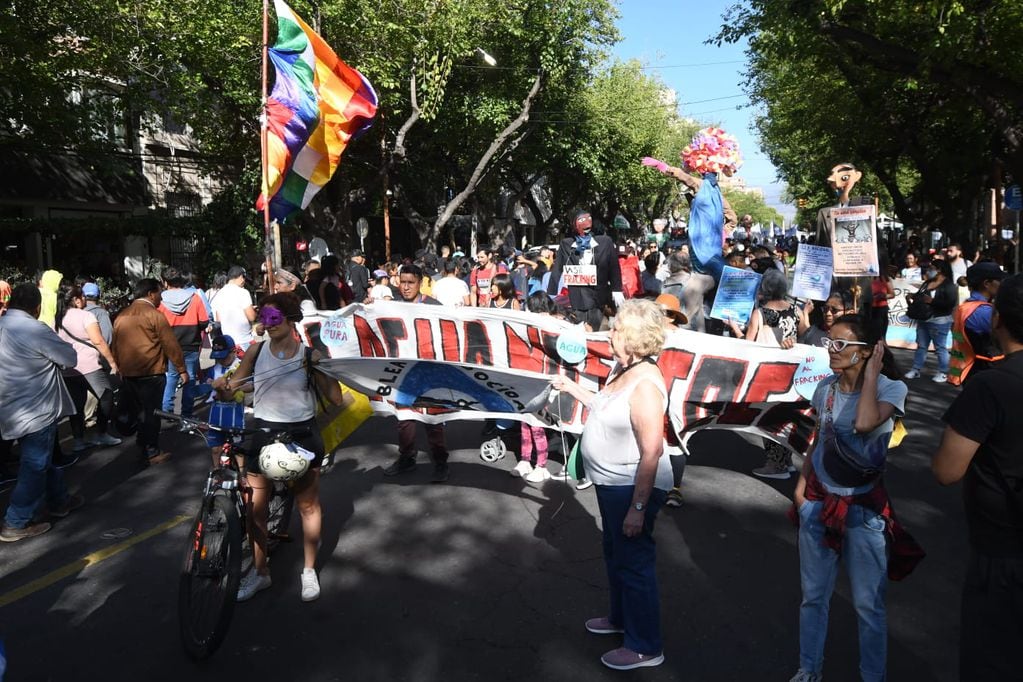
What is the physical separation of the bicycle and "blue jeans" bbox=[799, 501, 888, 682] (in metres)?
2.58

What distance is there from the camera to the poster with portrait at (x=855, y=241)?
6.77 m

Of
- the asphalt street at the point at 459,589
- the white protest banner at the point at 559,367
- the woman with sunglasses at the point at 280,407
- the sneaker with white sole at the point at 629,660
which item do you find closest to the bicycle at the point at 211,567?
the asphalt street at the point at 459,589

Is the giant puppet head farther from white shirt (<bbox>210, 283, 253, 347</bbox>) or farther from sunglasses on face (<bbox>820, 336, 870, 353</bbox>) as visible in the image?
white shirt (<bbox>210, 283, 253, 347</bbox>)

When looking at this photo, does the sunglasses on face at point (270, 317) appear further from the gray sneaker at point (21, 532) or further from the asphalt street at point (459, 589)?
the gray sneaker at point (21, 532)

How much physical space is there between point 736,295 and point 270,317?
14.1 ft

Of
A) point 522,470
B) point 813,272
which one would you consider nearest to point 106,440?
point 522,470

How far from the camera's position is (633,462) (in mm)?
3654

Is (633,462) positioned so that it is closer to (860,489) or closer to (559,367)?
(860,489)

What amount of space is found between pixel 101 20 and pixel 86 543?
13093 mm

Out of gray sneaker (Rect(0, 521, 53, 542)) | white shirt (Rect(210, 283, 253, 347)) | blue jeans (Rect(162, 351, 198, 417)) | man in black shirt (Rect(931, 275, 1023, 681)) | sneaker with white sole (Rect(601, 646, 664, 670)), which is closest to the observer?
man in black shirt (Rect(931, 275, 1023, 681))

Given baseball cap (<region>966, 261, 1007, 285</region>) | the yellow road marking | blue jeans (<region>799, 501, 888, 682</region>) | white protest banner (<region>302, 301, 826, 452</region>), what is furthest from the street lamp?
blue jeans (<region>799, 501, 888, 682</region>)

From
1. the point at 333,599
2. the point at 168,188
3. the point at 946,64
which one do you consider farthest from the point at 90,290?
the point at 168,188

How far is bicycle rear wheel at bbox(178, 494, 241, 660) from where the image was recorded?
391 cm

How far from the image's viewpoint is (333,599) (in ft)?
15.2
